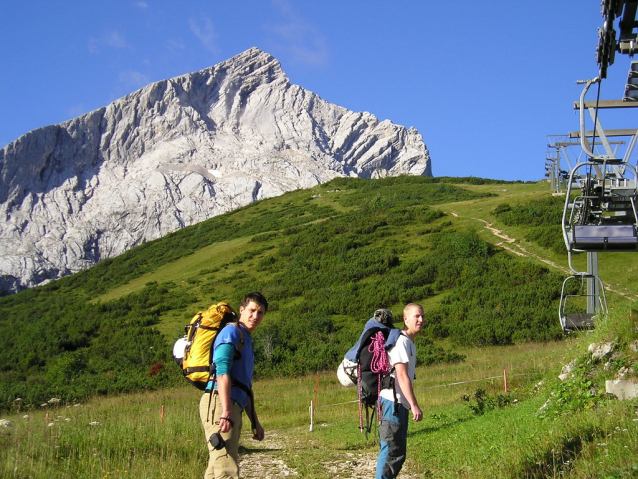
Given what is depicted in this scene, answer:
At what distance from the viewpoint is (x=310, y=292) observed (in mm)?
32625

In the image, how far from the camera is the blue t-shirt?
13.7 feet

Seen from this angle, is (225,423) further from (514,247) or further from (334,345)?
(514,247)

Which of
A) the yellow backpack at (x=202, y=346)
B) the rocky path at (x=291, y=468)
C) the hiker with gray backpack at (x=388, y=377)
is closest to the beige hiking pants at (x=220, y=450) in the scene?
the yellow backpack at (x=202, y=346)

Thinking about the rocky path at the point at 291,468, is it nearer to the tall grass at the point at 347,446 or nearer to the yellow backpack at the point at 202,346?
the tall grass at the point at 347,446

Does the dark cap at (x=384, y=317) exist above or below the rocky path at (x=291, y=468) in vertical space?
above

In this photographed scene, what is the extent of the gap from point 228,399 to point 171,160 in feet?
363

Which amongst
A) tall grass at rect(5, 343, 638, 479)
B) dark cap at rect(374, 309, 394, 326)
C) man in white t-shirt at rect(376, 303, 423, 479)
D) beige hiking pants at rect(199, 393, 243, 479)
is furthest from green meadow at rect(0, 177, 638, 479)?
beige hiking pants at rect(199, 393, 243, 479)

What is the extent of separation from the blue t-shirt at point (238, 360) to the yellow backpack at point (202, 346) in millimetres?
69

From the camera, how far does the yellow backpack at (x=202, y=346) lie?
4215 mm

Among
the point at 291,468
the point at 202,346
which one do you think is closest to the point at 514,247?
the point at 291,468

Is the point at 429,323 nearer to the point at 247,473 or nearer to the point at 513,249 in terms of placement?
the point at 513,249

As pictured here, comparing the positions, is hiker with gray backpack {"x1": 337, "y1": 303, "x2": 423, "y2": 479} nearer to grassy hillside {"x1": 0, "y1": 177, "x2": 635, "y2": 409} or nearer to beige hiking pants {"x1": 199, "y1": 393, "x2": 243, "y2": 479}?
beige hiking pants {"x1": 199, "y1": 393, "x2": 243, "y2": 479}

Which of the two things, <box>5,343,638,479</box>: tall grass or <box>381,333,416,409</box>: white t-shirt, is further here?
<box>5,343,638,479</box>: tall grass

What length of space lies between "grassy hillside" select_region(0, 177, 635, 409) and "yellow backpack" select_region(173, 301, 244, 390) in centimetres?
1432
